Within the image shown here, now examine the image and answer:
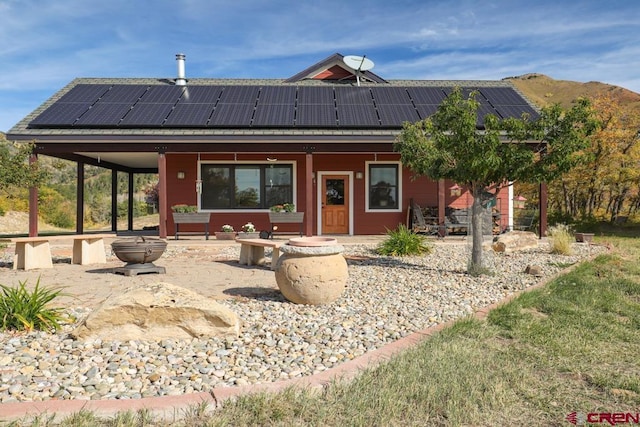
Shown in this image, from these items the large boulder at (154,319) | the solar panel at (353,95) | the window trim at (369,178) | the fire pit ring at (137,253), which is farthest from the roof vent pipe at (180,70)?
the large boulder at (154,319)

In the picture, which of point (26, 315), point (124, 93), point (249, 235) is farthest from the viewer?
point (124, 93)

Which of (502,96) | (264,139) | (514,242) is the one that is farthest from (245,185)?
(502,96)

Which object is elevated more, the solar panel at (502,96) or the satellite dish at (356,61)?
the satellite dish at (356,61)

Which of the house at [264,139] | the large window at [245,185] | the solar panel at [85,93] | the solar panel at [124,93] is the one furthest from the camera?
the large window at [245,185]

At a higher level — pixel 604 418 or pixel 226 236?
pixel 226 236

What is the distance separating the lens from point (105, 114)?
12.0 metres

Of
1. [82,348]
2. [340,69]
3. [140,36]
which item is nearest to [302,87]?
[340,69]

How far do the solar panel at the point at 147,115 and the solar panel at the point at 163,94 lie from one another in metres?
0.42

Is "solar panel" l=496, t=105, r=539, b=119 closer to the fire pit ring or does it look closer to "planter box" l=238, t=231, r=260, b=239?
"planter box" l=238, t=231, r=260, b=239

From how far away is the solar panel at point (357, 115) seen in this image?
39.1 ft

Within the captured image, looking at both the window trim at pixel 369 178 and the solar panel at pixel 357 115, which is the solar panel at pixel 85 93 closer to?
the solar panel at pixel 357 115

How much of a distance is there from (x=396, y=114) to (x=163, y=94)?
7.42 m

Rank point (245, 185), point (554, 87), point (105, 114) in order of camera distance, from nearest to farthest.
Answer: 1. point (105, 114)
2. point (245, 185)
3. point (554, 87)

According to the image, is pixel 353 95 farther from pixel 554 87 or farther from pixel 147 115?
pixel 554 87
